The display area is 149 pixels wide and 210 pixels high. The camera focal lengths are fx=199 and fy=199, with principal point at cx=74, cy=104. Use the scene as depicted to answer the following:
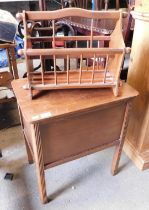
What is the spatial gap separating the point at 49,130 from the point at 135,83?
626 millimetres

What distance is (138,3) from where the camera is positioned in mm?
1020

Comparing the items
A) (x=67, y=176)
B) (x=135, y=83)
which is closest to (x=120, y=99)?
(x=135, y=83)

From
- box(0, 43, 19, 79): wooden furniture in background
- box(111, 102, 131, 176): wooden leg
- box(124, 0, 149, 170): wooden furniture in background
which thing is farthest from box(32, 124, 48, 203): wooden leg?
box(0, 43, 19, 79): wooden furniture in background

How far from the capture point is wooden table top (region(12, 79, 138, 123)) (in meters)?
0.79

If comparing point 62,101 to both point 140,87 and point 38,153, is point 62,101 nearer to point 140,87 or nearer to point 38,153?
point 38,153

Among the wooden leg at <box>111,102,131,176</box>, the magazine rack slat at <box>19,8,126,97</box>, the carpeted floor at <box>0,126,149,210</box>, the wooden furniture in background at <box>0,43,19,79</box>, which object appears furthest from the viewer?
the wooden furniture in background at <box>0,43,19,79</box>

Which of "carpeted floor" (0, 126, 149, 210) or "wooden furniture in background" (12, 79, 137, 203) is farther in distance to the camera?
"carpeted floor" (0, 126, 149, 210)

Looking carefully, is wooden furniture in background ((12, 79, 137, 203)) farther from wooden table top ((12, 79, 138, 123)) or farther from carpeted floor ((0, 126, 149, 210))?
carpeted floor ((0, 126, 149, 210))

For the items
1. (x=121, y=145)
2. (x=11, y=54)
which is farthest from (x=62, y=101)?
(x=11, y=54)

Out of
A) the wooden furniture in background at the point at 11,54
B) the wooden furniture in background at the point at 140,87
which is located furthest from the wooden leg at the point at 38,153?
the wooden furniture in background at the point at 11,54

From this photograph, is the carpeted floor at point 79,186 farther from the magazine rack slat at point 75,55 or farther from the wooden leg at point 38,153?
the magazine rack slat at point 75,55

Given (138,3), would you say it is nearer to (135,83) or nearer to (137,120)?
(135,83)

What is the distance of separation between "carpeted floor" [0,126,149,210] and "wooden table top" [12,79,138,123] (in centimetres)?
61

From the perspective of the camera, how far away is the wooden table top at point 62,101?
31.1 inches
